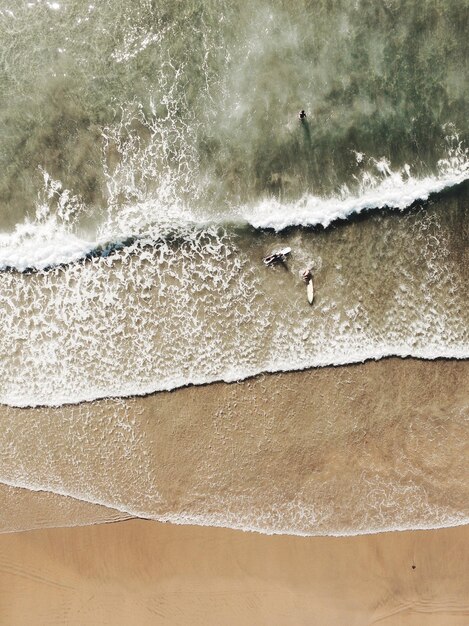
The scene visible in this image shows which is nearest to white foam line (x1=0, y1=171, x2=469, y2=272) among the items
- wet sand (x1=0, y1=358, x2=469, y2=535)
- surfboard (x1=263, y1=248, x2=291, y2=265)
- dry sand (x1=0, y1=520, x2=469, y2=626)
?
surfboard (x1=263, y1=248, x2=291, y2=265)

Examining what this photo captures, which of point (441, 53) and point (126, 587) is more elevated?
point (441, 53)

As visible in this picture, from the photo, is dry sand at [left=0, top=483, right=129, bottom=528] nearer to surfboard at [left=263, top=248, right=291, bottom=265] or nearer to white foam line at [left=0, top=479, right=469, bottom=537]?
white foam line at [left=0, top=479, right=469, bottom=537]

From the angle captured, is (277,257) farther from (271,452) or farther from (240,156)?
(271,452)

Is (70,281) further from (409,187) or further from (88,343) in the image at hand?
(409,187)

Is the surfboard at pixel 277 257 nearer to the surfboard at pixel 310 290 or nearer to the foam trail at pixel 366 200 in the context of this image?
the foam trail at pixel 366 200

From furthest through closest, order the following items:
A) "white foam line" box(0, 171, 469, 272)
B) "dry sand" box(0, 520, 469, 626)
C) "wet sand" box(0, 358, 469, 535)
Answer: "white foam line" box(0, 171, 469, 272)
"dry sand" box(0, 520, 469, 626)
"wet sand" box(0, 358, 469, 535)

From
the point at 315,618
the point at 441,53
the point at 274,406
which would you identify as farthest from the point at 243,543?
the point at 441,53

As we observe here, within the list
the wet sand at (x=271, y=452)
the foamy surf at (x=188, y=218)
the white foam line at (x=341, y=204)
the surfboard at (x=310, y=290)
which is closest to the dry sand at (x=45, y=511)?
the wet sand at (x=271, y=452)
